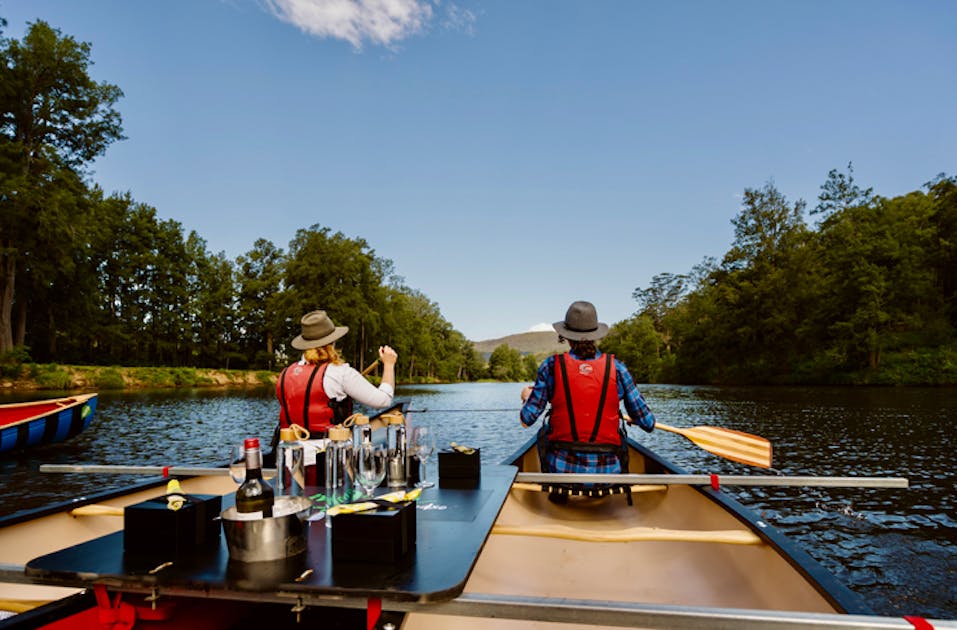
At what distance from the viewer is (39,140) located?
29.5 m

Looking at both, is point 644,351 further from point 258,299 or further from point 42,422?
point 42,422

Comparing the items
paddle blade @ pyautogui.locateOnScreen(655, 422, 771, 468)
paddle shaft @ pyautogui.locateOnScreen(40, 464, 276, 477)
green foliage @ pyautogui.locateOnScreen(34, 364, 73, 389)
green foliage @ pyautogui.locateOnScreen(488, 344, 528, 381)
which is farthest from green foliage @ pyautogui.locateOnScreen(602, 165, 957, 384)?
green foliage @ pyautogui.locateOnScreen(488, 344, 528, 381)

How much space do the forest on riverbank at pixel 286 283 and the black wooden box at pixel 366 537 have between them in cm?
3185

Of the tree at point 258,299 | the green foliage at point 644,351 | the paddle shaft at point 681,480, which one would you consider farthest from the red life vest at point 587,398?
the green foliage at point 644,351

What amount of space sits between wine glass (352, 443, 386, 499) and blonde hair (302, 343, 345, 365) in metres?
2.31

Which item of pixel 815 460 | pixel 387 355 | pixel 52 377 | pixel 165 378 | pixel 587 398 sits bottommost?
pixel 815 460

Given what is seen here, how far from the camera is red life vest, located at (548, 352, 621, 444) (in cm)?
394

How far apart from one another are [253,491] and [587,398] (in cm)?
282

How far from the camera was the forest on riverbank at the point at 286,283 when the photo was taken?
28453 millimetres

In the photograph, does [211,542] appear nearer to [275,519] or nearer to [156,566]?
[156,566]

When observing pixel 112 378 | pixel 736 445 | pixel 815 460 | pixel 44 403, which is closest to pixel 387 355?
pixel 736 445

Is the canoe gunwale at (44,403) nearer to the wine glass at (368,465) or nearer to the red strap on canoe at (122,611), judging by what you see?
the red strap on canoe at (122,611)

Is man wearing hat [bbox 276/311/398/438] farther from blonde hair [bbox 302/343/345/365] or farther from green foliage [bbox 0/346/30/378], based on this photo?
green foliage [bbox 0/346/30/378]

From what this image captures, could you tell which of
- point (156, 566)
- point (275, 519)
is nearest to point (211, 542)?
point (156, 566)
